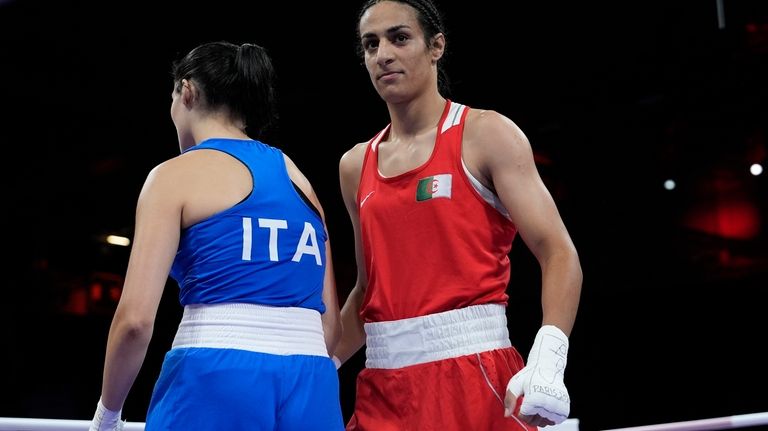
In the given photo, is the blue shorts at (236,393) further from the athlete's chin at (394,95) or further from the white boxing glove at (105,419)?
the athlete's chin at (394,95)

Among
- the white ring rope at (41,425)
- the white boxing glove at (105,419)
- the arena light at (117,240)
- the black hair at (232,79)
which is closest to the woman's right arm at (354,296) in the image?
the black hair at (232,79)

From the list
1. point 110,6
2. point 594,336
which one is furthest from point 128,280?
point 594,336

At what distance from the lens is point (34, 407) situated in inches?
295

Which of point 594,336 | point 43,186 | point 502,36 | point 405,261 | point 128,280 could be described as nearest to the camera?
point 128,280

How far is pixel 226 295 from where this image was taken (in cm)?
152

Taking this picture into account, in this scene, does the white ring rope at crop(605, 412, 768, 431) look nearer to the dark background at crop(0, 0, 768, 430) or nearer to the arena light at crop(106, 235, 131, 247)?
the dark background at crop(0, 0, 768, 430)

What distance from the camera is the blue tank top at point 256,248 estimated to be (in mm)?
1525

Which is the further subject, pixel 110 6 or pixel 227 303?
pixel 110 6

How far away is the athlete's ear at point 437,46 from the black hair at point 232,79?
1.42 ft

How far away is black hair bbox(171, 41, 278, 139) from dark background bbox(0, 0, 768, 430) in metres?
4.02

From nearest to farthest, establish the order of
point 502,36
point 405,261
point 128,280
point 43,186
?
point 128,280 < point 405,261 < point 502,36 < point 43,186

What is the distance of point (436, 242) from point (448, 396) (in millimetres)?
305

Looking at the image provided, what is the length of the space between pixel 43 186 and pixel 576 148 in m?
4.55

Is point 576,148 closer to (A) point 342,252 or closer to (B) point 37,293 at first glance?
(A) point 342,252
